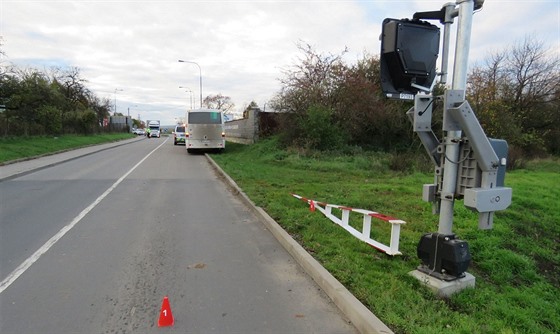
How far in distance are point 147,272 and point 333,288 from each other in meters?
2.37

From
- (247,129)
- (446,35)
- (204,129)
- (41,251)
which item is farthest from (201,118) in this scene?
(446,35)

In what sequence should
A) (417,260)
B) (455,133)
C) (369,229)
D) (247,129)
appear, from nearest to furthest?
(455,133) → (417,260) → (369,229) → (247,129)

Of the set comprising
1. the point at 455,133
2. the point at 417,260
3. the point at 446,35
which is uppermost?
the point at 446,35

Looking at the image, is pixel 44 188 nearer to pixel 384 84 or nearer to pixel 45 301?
pixel 45 301

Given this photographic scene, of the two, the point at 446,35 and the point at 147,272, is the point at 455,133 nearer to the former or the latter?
the point at 446,35

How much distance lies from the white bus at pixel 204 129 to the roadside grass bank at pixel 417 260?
42.9 ft

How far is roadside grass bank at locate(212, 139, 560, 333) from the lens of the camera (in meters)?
3.74

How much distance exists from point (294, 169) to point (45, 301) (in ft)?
41.7

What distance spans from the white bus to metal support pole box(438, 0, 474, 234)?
2189 cm

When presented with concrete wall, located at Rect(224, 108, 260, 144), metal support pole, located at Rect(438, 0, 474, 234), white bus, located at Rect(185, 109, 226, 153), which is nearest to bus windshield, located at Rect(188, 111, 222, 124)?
white bus, located at Rect(185, 109, 226, 153)

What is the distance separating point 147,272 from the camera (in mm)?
4848

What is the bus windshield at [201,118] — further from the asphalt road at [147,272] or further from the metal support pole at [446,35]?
the metal support pole at [446,35]

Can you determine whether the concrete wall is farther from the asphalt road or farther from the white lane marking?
the white lane marking

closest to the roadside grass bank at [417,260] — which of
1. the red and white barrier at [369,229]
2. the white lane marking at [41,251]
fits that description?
the red and white barrier at [369,229]
